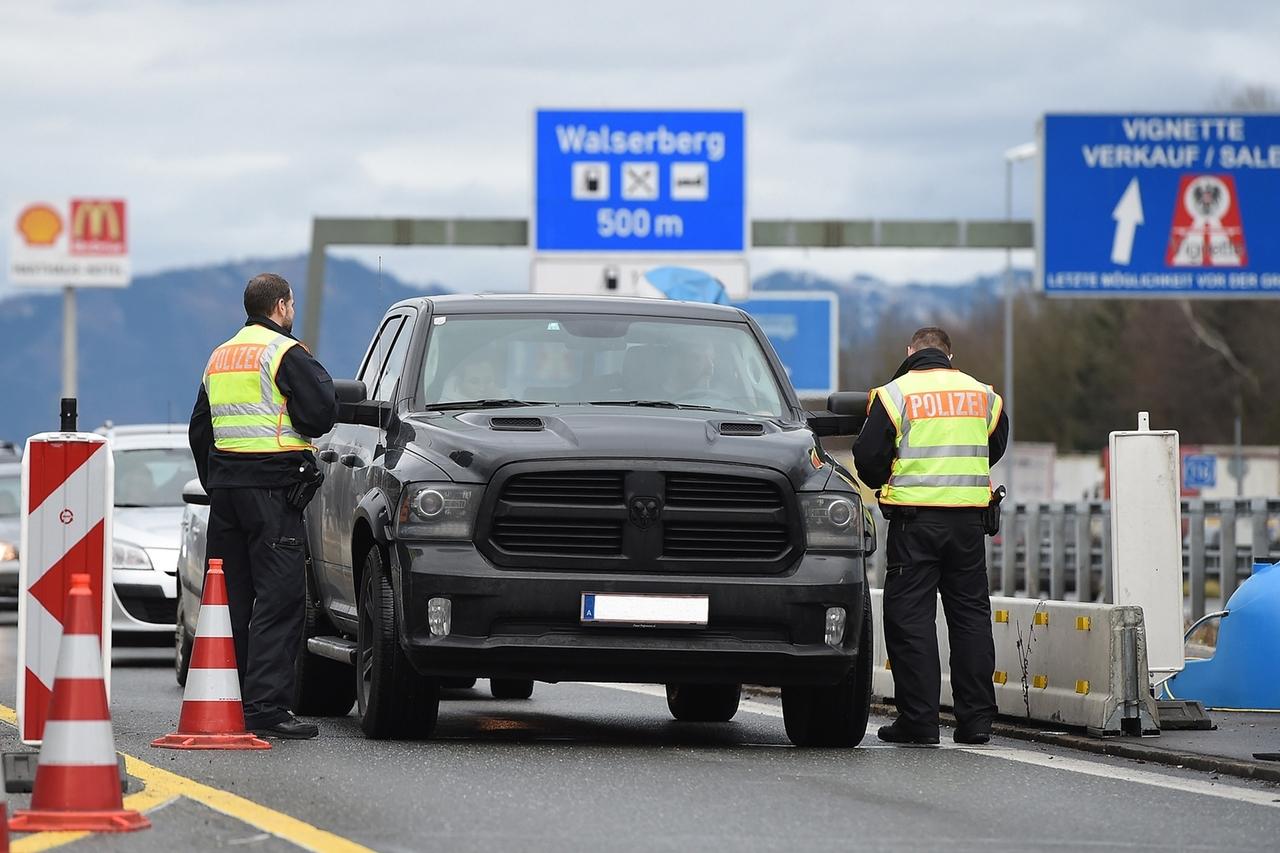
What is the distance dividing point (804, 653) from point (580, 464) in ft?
3.86

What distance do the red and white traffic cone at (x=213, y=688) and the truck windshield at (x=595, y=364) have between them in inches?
67.4

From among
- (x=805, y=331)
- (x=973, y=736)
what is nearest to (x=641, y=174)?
(x=805, y=331)

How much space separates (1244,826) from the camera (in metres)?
8.77

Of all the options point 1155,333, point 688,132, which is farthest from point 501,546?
point 1155,333

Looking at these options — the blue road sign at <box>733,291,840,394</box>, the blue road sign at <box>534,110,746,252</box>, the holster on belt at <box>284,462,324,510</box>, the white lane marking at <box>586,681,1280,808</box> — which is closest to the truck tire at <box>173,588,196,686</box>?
the holster on belt at <box>284,462,324,510</box>

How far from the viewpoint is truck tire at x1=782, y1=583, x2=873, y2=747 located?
11.4 meters

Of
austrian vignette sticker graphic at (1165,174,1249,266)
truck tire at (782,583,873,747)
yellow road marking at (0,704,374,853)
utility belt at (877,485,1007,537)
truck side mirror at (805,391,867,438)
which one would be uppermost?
austrian vignette sticker graphic at (1165,174,1249,266)

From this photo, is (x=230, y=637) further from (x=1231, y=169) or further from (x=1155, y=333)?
(x=1155, y=333)

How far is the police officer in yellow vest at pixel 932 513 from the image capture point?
12.1m

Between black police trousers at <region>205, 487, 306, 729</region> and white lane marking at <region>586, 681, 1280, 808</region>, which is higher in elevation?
black police trousers at <region>205, 487, 306, 729</region>

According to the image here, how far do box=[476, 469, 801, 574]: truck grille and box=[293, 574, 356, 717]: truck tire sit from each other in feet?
8.25

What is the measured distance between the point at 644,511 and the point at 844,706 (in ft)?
4.15

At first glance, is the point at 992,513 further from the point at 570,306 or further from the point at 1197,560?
the point at 1197,560

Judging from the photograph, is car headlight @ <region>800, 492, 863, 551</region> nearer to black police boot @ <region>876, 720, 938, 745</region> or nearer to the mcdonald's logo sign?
black police boot @ <region>876, 720, 938, 745</region>
